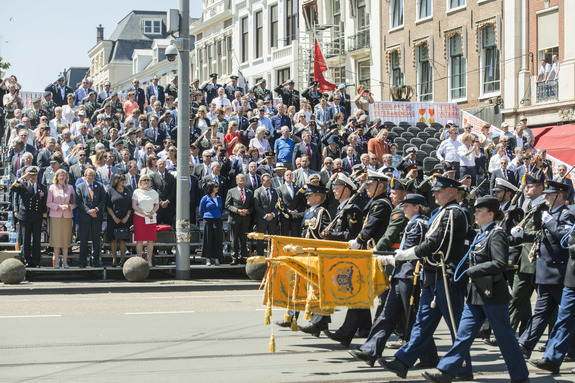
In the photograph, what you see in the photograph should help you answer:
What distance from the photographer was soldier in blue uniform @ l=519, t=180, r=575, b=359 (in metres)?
9.30

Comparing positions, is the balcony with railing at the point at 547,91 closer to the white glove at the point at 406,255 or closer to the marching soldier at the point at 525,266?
the marching soldier at the point at 525,266

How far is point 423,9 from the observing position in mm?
38594

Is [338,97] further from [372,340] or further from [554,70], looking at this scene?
[372,340]

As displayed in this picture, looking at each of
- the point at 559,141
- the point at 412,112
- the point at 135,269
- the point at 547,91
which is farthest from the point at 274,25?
the point at 135,269

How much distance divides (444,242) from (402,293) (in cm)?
83

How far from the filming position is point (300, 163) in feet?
63.6

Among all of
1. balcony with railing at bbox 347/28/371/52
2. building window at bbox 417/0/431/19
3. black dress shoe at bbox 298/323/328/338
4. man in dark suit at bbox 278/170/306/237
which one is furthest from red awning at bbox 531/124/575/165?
black dress shoe at bbox 298/323/328/338

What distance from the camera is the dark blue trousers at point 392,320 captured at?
344 inches

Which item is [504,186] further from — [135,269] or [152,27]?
[152,27]

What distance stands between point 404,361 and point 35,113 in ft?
52.7

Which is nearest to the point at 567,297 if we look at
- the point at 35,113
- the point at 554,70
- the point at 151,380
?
the point at 151,380

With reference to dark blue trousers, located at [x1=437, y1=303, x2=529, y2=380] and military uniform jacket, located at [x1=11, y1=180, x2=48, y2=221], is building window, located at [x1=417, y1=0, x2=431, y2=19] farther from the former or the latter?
dark blue trousers, located at [x1=437, y1=303, x2=529, y2=380]

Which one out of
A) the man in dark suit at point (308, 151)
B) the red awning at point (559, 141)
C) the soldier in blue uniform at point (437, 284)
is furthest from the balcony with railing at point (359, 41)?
the soldier in blue uniform at point (437, 284)

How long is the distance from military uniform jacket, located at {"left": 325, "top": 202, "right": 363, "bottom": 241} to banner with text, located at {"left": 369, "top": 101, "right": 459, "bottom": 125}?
696 inches
